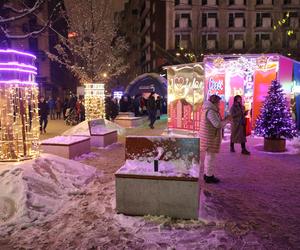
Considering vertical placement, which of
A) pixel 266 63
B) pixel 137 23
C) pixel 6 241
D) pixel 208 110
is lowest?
→ pixel 6 241

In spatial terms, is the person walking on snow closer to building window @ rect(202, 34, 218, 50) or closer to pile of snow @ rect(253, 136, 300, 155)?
pile of snow @ rect(253, 136, 300, 155)

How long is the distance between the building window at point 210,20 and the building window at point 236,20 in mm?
2051

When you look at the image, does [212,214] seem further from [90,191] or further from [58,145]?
[58,145]

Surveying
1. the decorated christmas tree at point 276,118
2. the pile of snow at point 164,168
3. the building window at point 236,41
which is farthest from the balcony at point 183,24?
the pile of snow at point 164,168

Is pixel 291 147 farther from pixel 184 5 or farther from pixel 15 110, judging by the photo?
pixel 184 5

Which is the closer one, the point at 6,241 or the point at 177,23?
the point at 6,241

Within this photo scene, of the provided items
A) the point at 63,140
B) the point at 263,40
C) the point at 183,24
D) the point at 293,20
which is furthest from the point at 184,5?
the point at 63,140

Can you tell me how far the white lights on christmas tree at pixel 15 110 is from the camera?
23.0 feet

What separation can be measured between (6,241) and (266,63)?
1202cm

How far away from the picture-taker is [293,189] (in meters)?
6.70

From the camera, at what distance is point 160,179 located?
206 inches

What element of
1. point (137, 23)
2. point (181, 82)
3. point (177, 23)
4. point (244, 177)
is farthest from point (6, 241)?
point (137, 23)

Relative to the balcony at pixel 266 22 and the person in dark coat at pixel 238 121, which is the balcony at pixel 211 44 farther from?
the person in dark coat at pixel 238 121

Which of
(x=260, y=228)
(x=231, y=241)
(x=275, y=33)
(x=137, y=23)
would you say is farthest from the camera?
(x=137, y=23)
